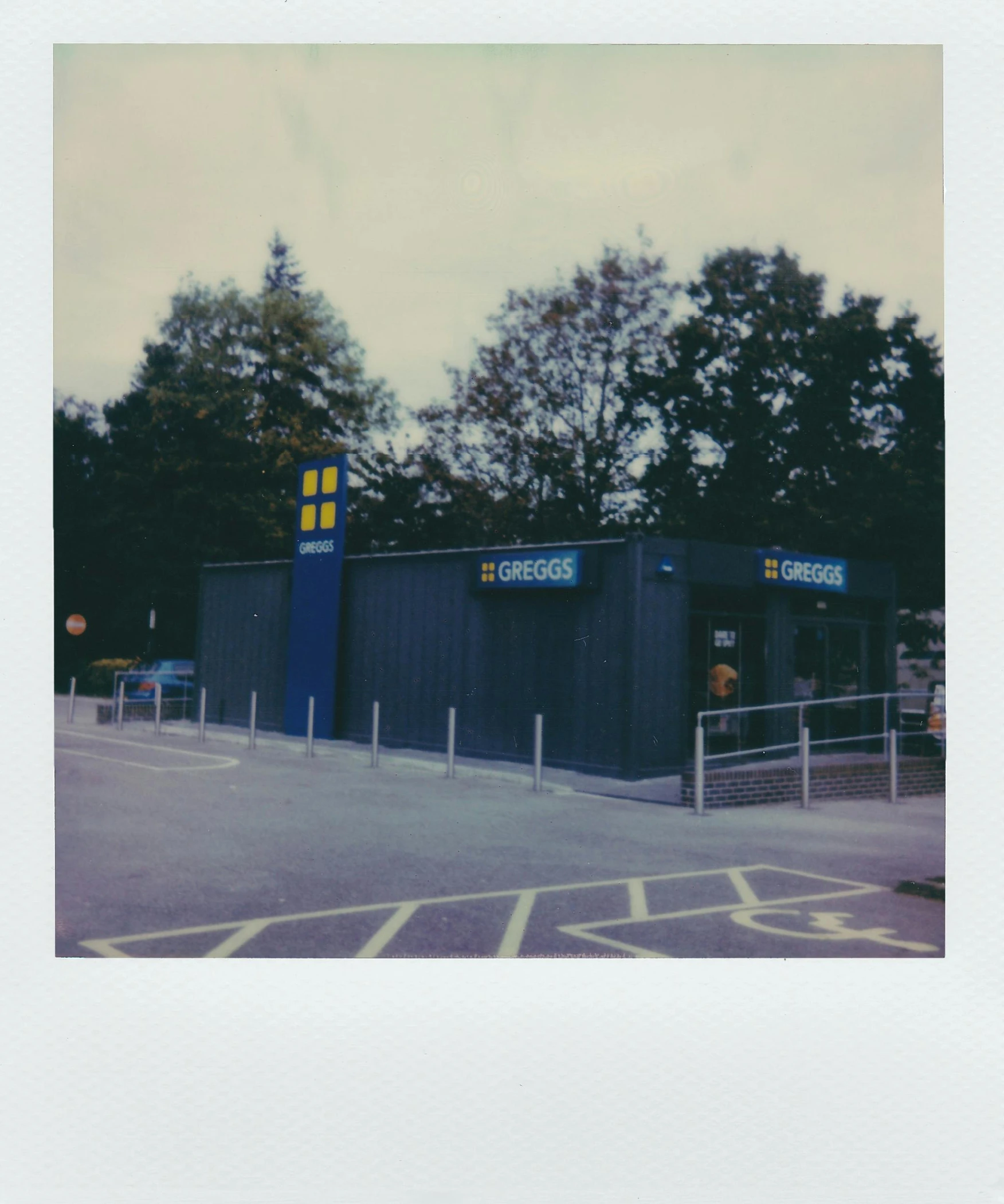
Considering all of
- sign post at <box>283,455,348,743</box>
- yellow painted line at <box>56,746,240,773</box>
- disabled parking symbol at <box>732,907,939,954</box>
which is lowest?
yellow painted line at <box>56,746,240,773</box>

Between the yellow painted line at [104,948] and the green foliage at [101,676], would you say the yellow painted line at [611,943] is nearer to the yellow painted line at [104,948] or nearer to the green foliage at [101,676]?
the yellow painted line at [104,948]

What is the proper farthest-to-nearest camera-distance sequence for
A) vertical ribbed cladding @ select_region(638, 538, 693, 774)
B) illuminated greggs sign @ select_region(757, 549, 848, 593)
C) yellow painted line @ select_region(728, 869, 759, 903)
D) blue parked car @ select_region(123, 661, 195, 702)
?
blue parked car @ select_region(123, 661, 195, 702)
illuminated greggs sign @ select_region(757, 549, 848, 593)
vertical ribbed cladding @ select_region(638, 538, 693, 774)
yellow painted line @ select_region(728, 869, 759, 903)

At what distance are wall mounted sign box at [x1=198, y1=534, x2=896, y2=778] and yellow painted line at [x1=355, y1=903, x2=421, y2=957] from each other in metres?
6.50

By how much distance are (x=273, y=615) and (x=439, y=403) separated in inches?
534

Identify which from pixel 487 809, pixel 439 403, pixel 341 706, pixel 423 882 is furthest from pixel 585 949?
pixel 439 403

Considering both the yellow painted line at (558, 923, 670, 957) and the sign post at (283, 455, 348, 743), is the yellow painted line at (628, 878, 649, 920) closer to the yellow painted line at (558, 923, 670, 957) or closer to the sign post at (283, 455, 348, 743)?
the yellow painted line at (558, 923, 670, 957)

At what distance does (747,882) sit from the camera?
8109 millimetres

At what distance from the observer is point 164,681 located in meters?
23.8

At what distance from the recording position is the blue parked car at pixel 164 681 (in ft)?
76.8

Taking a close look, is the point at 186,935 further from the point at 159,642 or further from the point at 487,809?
the point at 159,642

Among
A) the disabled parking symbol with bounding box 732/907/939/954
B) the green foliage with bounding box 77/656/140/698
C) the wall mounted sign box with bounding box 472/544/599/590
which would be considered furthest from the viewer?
the green foliage with bounding box 77/656/140/698

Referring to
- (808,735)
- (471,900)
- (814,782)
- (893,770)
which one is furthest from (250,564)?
(471,900)

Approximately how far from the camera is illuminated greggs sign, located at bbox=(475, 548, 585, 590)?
50.6ft

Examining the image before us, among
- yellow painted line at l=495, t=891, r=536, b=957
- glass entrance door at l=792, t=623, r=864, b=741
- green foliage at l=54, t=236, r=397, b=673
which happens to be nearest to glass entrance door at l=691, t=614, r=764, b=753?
glass entrance door at l=792, t=623, r=864, b=741
